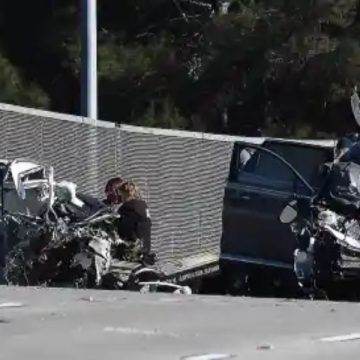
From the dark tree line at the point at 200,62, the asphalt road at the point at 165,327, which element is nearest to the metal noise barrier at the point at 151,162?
the asphalt road at the point at 165,327

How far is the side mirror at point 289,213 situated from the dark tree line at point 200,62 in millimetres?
19625

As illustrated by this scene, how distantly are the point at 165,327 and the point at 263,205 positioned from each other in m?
6.37

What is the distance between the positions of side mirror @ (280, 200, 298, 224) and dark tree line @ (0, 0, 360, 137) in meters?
19.6

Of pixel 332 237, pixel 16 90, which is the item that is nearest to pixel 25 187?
pixel 332 237

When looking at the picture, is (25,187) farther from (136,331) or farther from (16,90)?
(16,90)

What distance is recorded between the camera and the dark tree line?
36.3m

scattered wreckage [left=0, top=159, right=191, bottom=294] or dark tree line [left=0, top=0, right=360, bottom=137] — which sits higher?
scattered wreckage [left=0, top=159, right=191, bottom=294]

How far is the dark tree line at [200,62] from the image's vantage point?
119 ft

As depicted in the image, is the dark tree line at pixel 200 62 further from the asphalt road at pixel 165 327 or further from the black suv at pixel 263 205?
the asphalt road at pixel 165 327

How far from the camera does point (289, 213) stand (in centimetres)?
1584

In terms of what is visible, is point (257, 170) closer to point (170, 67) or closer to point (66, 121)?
point (66, 121)

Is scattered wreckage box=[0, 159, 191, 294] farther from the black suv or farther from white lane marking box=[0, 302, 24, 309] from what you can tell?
white lane marking box=[0, 302, 24, 309]

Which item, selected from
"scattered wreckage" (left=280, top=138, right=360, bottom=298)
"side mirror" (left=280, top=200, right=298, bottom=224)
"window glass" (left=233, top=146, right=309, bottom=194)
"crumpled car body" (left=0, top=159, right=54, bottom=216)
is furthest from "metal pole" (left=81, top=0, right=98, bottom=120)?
"scattered wreckage" (left=280, top=138, right=360, bottom=298)

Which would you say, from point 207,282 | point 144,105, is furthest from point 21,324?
point 144,105
